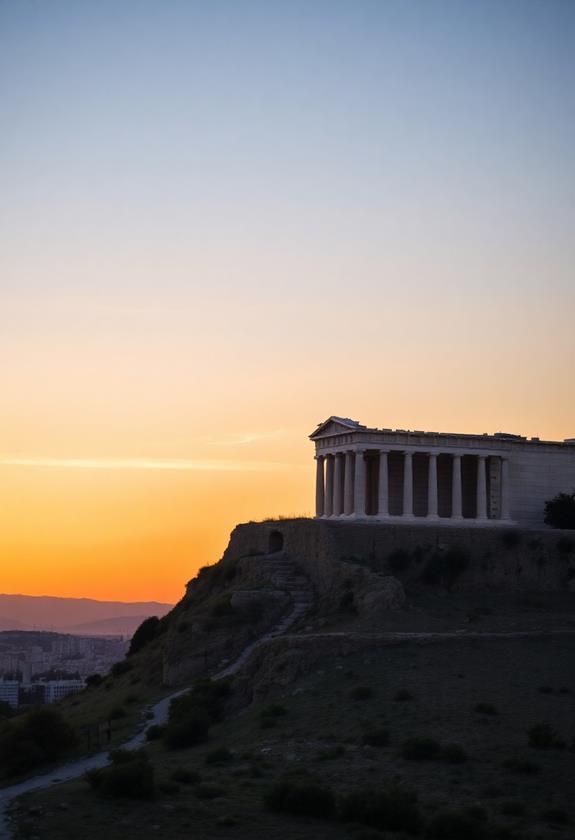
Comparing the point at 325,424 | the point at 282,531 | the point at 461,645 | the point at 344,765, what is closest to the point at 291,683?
the point at 461,645

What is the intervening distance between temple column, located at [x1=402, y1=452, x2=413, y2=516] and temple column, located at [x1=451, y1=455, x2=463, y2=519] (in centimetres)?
308

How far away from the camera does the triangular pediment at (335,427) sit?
83.9 m

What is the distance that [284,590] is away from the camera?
75.0 meters

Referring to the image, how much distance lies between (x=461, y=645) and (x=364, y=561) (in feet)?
A: 54.5

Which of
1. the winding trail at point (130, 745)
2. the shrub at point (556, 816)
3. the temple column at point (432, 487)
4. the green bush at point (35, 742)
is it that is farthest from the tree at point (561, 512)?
the shrub at point (556, 816)

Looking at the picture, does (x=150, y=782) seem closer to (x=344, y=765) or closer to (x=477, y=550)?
(x=344, y=765)

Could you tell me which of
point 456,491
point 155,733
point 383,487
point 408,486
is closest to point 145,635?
point 383,487

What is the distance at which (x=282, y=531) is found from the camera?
8394 cm

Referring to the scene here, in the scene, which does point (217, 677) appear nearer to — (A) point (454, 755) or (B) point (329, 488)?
(A) point (454, 755)

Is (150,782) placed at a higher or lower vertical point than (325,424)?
lower


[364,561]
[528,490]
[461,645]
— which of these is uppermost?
[528,490]

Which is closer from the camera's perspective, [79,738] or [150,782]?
[150,782]

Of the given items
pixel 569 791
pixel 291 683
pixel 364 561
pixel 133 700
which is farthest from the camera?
pixel 364 561

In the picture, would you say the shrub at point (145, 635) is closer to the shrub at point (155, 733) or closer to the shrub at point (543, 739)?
the shrub at point (155, 733)
